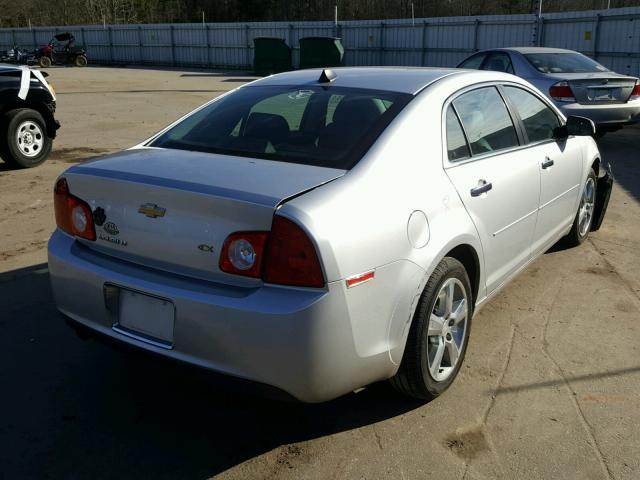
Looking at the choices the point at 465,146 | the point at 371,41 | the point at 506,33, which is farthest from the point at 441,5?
the point at 465,146

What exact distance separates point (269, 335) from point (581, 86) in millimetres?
8949

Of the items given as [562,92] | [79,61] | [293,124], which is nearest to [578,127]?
[293,124]

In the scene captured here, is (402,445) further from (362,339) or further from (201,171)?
(201,171)

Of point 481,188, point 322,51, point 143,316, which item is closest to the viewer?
point 143,316

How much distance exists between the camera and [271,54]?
99.0 ft

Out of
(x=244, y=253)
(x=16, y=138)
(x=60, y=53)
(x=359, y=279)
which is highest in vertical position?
(x=244, y=253)

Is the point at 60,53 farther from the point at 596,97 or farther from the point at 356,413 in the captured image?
the point at 356,413

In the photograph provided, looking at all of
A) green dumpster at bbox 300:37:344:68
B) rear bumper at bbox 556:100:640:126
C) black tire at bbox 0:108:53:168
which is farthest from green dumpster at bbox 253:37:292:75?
black tire at bbox 0:108:53:168

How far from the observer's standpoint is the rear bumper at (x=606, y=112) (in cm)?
1002

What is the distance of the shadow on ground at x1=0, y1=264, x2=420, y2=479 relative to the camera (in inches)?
113

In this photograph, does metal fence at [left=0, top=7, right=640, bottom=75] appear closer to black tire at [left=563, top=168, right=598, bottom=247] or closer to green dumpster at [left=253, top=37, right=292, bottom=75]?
green dumpster at [left=253, top=37, right=292, bottom=75]

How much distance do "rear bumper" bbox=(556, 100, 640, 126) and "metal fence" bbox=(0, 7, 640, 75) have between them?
24.2 ft

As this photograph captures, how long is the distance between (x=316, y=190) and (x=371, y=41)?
27788 millimetres

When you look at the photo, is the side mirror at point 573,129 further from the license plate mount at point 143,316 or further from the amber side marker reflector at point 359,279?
the license plate mount at point 143,316
